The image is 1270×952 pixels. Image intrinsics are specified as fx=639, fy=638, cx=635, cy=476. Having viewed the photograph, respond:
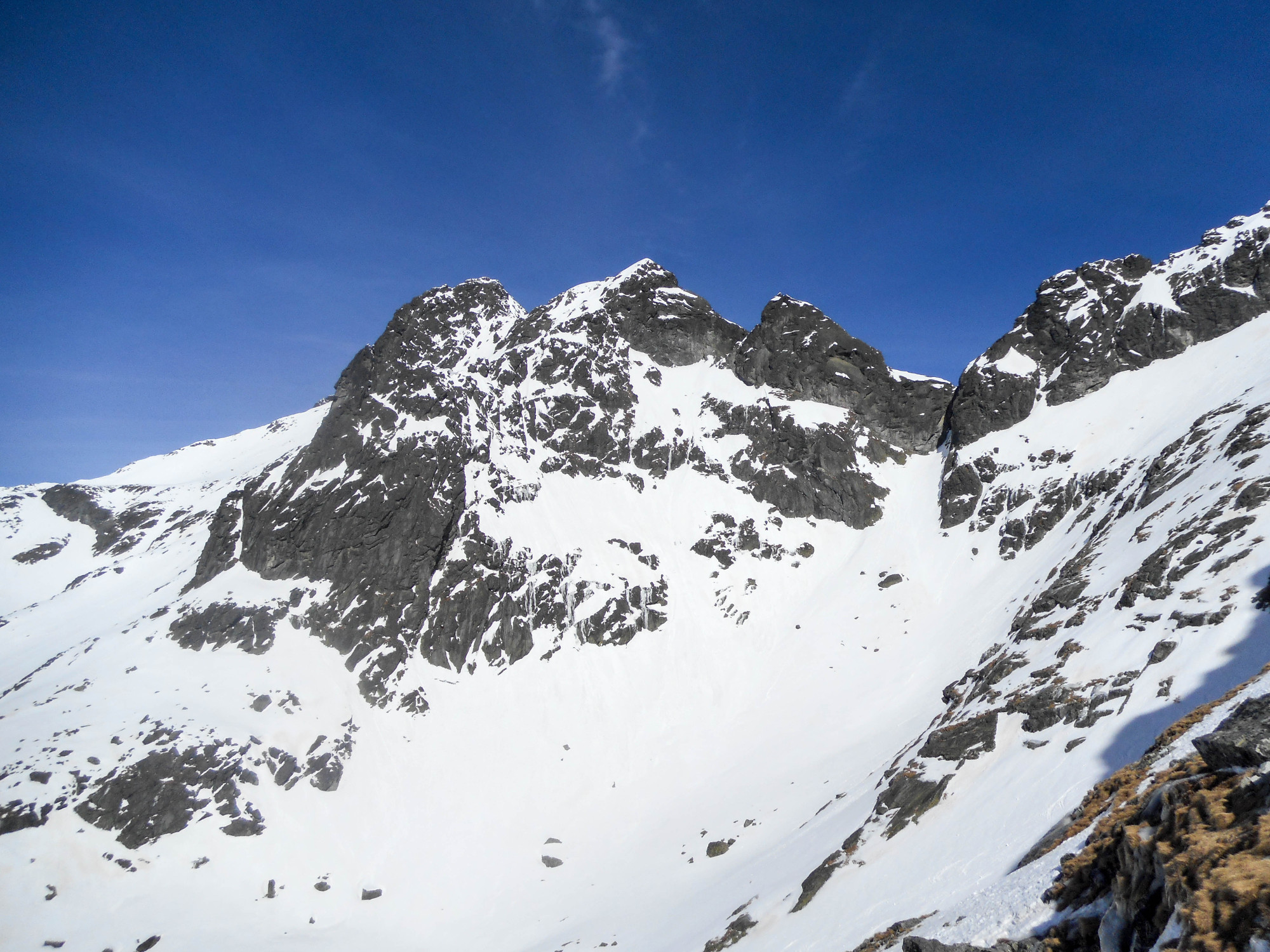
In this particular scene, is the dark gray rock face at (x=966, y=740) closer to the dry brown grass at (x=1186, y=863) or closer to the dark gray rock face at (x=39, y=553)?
the dry brown grass at (x=1186, y=863)

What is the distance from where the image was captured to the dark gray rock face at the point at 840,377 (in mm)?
100312

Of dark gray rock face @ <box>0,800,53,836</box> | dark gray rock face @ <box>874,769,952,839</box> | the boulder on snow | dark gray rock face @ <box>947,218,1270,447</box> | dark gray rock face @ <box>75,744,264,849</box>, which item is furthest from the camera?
dark gray rock face @ <box>947,218,1270,447</box>

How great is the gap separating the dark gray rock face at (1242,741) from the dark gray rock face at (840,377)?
3694 inches

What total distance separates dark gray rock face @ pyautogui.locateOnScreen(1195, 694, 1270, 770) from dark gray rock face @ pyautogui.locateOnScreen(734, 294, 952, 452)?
9384 cm

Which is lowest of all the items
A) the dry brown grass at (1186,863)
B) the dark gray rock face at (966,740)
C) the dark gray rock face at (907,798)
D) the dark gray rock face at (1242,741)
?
the dark gray rock face at (907,798)

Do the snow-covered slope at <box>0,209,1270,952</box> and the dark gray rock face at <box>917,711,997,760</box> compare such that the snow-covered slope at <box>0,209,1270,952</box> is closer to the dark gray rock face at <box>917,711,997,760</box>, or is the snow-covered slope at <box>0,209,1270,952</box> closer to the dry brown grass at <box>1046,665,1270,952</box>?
the dark gray rock face at <box>917,711,997,760</box>

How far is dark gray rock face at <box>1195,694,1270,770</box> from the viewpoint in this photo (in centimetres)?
967

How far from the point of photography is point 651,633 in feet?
250

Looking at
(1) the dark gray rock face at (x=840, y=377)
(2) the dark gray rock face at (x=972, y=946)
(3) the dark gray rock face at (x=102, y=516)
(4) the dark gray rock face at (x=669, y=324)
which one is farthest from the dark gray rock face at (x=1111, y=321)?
(3) the dark gray rock face at (x=102, y=516)

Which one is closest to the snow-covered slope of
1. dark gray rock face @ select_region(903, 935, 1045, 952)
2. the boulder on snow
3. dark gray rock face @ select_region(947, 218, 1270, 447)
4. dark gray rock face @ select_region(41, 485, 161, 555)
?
dark gray rock face @ select_region(947, 218, 1270, 447)

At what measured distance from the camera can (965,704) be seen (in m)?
35.7

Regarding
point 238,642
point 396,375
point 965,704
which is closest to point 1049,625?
point 965,704

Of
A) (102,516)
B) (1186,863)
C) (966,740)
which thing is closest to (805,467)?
(966,740)

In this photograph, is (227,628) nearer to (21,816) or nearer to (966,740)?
(21,816)
